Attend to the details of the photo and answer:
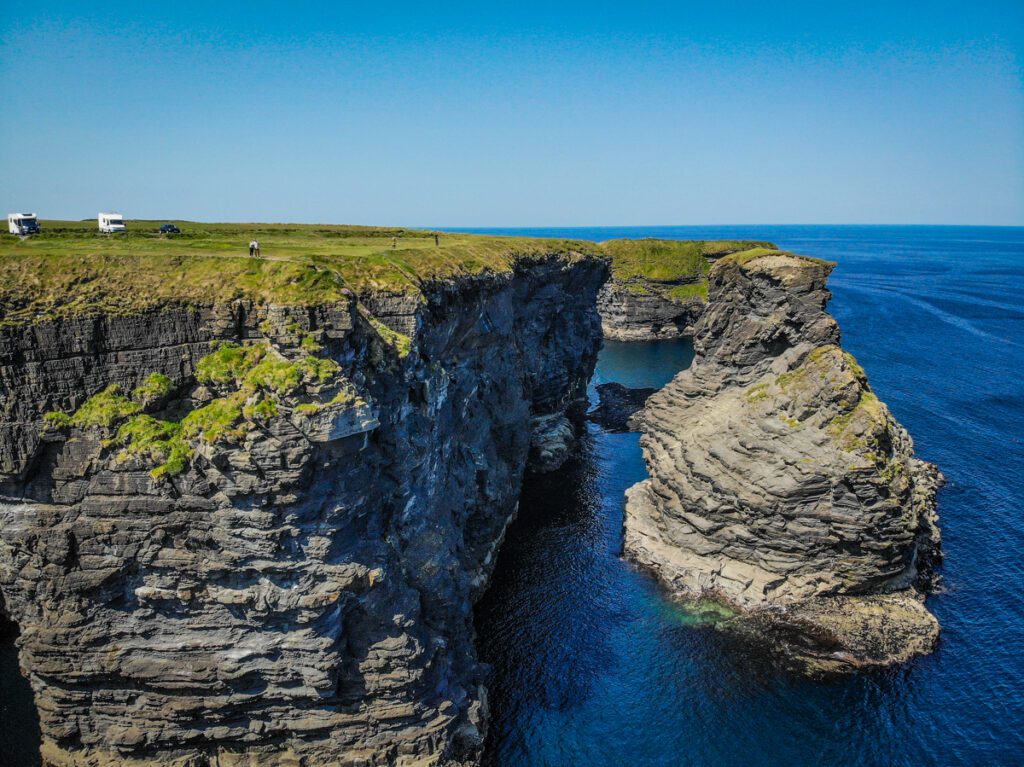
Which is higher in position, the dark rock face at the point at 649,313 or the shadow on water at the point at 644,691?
the dark rock face at the point at 649,313

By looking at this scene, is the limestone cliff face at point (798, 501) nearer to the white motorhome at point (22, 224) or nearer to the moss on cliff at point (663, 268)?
the white motorhome at point (22, 224)

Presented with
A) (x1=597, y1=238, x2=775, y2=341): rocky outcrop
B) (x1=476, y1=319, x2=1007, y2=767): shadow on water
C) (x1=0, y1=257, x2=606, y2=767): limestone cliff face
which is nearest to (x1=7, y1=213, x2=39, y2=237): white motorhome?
(x1=0, y1=257, x2=606, y2=767): limestone cliff face

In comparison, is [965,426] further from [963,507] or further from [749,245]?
[749,245]

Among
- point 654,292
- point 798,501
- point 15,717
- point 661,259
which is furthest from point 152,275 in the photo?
point 661,259

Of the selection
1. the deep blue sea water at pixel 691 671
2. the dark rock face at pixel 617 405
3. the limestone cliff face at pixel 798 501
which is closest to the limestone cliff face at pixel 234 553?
the deep blue sea water at pixel 691 671

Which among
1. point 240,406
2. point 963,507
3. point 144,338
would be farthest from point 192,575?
point 963,507

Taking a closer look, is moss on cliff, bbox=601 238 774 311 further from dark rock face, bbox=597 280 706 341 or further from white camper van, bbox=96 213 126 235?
white camper van, bbox=96 213 126 235

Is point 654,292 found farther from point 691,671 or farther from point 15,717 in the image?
point 15,717
